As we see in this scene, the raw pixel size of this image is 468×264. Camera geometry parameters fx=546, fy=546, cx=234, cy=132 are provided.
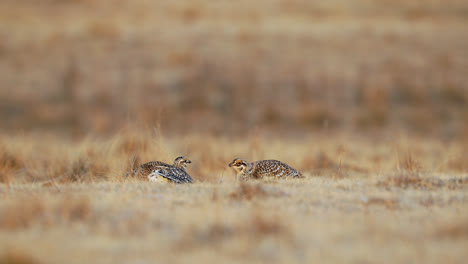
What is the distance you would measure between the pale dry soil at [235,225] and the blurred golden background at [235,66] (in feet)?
40.5

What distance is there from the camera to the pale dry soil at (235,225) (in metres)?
4.69

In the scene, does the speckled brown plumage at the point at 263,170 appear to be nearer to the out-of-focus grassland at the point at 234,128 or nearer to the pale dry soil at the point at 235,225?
the out-of-focus grassland at the point at 234,128

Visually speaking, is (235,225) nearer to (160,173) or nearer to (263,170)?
(160,173)

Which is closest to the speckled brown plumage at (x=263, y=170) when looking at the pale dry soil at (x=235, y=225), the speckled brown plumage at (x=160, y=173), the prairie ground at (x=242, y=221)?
the prairie ground at (x=242, y=221)

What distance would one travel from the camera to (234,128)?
20438 mm

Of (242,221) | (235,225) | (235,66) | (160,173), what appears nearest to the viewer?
(235,225)

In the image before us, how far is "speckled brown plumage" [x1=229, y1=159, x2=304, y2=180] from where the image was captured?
9.27 meters

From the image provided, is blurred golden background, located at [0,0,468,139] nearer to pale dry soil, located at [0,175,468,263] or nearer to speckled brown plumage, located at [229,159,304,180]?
speckled brown plumage, located at [229,159,304,180]

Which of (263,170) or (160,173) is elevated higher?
(263,170)

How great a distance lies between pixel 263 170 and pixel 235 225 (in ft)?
12.7

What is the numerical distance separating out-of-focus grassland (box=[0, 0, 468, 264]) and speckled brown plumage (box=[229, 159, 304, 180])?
582 mm

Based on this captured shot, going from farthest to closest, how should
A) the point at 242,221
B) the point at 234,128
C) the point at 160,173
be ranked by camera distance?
the point at 234,128 → the point at 160,173 → the point at 242,221

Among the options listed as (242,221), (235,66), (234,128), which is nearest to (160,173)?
(242,221)

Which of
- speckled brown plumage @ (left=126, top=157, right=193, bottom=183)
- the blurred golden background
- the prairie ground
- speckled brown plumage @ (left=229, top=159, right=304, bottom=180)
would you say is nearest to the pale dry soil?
the prairie ground
